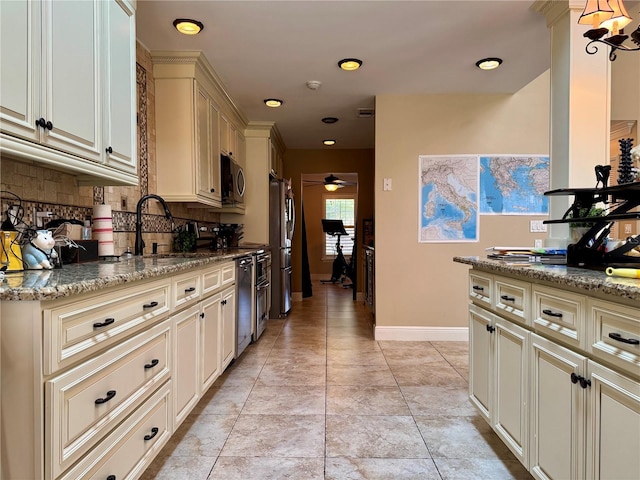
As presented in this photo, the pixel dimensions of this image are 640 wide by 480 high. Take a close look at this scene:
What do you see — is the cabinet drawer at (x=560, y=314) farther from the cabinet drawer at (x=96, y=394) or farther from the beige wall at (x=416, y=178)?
the beige wall at (x=416, y=178)

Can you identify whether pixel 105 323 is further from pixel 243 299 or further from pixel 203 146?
pixel 203 146

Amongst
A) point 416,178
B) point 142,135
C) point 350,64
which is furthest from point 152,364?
point 416,178

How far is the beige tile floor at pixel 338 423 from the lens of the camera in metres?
1.79

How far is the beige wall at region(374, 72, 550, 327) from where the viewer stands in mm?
4043

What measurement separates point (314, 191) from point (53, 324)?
9.26 metres

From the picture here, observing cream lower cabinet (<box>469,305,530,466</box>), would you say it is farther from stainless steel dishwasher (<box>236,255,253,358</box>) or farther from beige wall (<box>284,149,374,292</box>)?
beige wall (<box>284,149,374,292</box>)

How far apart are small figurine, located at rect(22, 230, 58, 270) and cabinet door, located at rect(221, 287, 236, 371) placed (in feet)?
4.39

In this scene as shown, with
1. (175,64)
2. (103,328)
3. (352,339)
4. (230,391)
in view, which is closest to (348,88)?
(175,64)

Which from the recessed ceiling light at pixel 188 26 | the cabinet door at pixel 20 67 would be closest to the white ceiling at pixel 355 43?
the recessed ceiling light at pixel 188 26

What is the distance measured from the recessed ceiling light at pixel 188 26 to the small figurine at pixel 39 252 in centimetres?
173

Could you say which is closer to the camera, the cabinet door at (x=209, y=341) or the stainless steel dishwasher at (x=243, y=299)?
A: the cabinet door at (x=209, y=341)

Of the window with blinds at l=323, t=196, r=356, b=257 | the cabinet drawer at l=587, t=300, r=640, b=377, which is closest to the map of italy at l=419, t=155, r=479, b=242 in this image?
the cabinet drawer at l=587, t=300, r=640, b=377

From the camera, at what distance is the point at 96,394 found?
1.21m

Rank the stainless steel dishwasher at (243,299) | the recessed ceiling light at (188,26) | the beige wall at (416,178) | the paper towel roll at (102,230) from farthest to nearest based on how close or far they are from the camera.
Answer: the beige wall at (416,178) < the stainless steel dishwasher at (243,299) < the recessed ceiling light at (188,26) < the paper towel roll at (102,230)
